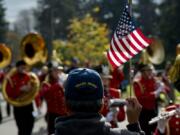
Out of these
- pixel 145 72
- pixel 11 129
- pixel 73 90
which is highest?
pixel 73 90

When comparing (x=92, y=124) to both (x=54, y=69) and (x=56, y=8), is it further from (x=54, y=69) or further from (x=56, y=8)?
(x=56, y=8)

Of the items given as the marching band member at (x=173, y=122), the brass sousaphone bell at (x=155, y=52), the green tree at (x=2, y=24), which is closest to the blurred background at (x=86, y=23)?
the green tree at (x=2, y=24)

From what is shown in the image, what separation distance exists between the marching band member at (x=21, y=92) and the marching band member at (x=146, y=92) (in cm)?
223

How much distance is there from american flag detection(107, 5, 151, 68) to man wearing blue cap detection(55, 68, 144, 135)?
6.29ft

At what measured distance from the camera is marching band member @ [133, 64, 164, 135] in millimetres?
9320

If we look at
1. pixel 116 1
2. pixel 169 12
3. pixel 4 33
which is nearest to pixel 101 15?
pixel 116 1

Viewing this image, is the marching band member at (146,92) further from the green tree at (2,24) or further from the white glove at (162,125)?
the green tree at (2,24)

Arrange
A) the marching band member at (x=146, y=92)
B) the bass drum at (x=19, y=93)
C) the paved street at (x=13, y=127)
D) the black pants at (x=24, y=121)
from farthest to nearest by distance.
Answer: the paved street at (x=13, y=127), the bass drum at (x=19, y=93), the black pants at (x=24, y=121), the marching band member at (x=146, y=92)

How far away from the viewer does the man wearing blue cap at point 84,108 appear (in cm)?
276

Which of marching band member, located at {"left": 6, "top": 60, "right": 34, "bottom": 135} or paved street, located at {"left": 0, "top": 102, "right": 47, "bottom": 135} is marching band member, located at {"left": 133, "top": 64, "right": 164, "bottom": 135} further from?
paved street, located at {"left": 0, "top": 102, "right": 47, "bottom": 135}

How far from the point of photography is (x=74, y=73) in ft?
9.39

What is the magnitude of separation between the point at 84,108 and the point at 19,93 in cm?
848

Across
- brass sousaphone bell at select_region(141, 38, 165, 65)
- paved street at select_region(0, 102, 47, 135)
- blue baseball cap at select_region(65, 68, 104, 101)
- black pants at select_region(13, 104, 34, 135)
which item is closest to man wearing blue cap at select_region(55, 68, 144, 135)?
blue baseball cap at select_region(65, 68, 104, 101)

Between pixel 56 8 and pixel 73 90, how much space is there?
67.9 meters
